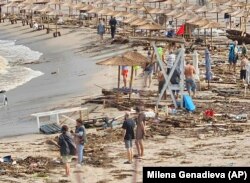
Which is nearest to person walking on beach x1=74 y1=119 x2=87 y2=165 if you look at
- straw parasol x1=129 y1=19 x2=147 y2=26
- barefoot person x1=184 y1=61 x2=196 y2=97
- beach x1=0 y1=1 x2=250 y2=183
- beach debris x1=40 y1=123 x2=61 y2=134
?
beach x1=0 y1=1 x2=250 y2=183

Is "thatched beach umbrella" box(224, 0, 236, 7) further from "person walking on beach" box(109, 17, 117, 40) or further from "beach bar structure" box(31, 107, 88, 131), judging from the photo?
"beach bar structure" box(31, 107, 88, 131)

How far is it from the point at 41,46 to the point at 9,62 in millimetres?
4975

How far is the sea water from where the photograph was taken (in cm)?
3531

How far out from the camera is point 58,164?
17578 mm

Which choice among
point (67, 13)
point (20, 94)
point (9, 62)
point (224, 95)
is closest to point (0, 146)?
point (224, 95)

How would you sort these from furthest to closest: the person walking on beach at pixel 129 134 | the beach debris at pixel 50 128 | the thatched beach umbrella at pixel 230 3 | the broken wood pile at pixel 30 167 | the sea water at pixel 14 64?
the thatched beach umbrella at pixel 230 3, the sea water at pixel 14 64, the beach debris at pixel 50 128, the person walking on beach at pixel 129 134, the broken wood pile at pixel 30 167

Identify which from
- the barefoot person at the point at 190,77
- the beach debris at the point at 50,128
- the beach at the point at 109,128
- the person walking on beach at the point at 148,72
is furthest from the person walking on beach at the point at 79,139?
the person walking on beach at the point at 148,72

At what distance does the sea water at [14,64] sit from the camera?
3531cm

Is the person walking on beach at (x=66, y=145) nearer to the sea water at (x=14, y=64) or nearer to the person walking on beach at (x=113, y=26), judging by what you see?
the sea water at (x=14, y=64)

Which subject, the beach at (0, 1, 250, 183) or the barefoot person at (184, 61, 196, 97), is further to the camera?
the barefoot person at (184, 61, 196, 97)

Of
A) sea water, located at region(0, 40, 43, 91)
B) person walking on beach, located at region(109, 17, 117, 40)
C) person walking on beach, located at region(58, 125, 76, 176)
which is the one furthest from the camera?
person walking on beach, located at region(109, 17, 117, 40)

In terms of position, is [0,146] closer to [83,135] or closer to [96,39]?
[83,135]

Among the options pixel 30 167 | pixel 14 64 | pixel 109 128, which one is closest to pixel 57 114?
pixel 109 128

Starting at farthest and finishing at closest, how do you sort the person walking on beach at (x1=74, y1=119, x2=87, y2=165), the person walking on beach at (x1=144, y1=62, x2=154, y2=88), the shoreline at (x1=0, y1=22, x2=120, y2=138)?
the person walking on beach at (x1=144, y1=62, x2=154, y2=88)
the shoreline at (x1=0, y1=22, x2=120, y2=138)
the person walking on beach at (x1=74, y1=119, x2=87, y2=165)
